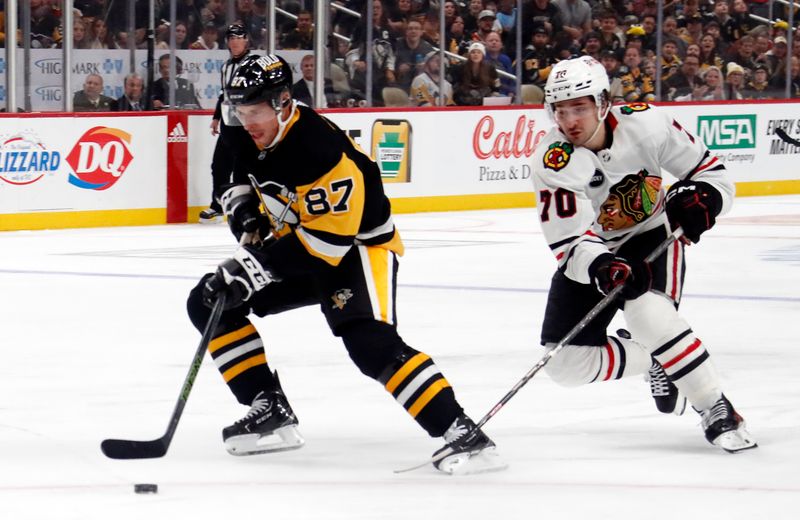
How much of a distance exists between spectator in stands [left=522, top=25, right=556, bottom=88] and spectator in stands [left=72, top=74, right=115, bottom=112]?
4.01 meters

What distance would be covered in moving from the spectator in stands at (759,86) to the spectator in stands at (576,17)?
1889 millimetres

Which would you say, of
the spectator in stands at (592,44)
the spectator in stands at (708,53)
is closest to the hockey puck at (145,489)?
the spectator in stands at (592,44)

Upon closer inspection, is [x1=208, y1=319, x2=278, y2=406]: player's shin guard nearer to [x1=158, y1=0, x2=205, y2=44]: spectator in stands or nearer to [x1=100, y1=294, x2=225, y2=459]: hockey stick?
[x1=100, y1=294, x2=225, y2=459]: hockey stick

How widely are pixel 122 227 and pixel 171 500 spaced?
23.6 feet

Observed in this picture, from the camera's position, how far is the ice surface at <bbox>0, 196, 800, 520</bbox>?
328 centimetres

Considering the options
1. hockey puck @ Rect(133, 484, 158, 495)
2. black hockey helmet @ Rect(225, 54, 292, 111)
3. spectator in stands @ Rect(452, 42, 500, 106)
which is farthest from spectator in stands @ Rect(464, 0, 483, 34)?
hockey puck @ Rect(133, 484, 158, 495)

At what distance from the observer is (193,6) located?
10.8m

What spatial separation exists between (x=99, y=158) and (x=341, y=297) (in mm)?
6836

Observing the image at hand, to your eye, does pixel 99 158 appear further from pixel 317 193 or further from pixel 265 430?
pixel 317 193

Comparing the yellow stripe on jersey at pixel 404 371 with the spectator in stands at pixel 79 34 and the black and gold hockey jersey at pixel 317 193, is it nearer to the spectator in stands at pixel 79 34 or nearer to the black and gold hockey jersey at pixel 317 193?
the black and gold hockey jersey at pixel 317 193

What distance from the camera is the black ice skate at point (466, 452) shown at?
3514mm

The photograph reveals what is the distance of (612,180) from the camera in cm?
391

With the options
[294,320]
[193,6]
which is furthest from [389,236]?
[193,6]

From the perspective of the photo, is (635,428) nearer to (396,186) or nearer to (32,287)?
(32,287)
